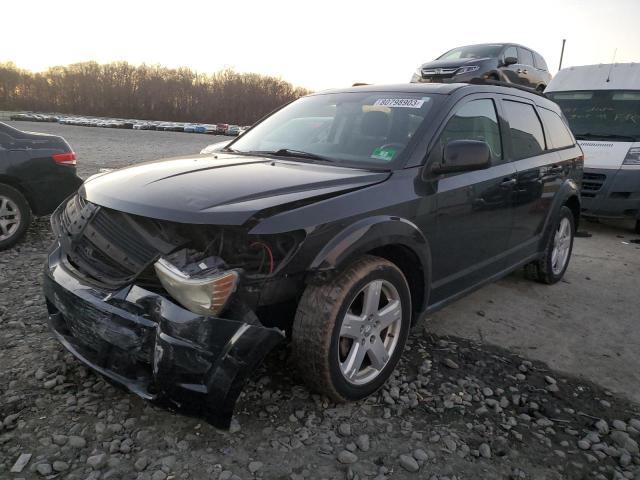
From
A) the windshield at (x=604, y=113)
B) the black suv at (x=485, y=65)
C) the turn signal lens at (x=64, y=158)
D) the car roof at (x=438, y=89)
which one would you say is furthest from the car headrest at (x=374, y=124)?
the black suv at (x=485, y=65)

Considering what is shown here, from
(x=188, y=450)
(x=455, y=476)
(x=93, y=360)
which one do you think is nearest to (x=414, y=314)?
(x=455, y=476)

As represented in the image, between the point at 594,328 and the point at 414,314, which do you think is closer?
the point at 414,314

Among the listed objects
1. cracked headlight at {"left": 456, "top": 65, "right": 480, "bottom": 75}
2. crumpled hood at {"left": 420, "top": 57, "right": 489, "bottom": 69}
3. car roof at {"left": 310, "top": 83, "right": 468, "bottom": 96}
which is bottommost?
car roof at {"left": 310, "top": 83, "right": 468, "bottom": 96}

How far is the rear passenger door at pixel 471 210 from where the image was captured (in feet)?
10.4

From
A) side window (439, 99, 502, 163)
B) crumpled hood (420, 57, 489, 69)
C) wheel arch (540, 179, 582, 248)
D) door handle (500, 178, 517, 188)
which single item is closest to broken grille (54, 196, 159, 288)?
side window (439, 99, 502, 163)

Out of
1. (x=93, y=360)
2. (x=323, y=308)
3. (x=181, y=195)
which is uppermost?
(x=181, y=195)

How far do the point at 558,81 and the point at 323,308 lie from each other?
26.8 ft

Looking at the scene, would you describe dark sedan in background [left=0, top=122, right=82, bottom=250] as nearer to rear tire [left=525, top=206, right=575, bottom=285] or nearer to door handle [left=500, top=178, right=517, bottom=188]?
door handle [left=500, top=178, right=517, bottom=188]

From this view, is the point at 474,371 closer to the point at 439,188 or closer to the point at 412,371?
the point at 412,371

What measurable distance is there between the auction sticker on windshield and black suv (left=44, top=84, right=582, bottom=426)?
1 centimetres

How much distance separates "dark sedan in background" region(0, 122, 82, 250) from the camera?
527cm

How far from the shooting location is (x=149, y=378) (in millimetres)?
2277

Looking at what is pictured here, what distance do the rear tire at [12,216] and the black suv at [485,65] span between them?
25.7ft

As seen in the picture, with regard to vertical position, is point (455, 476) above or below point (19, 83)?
below
